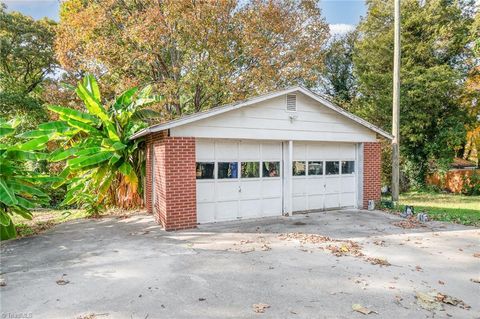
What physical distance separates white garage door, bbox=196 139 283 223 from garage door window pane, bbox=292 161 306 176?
0.49m

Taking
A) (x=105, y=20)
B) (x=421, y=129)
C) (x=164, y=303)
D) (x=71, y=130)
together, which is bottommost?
→ (x=164, y=303)

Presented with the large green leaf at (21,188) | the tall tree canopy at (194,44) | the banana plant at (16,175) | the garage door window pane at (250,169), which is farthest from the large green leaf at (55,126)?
the tall tree canopy at (194,44)

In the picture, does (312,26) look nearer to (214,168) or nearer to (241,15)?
Answer: (241,15)

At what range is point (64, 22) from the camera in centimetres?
1472

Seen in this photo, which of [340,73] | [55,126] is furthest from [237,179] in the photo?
[340,73]

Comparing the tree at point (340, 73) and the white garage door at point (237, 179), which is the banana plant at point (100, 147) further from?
the tree at point (340, 73)

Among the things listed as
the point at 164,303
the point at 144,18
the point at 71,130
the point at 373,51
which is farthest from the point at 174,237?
the point at 373,51

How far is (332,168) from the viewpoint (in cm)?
1080

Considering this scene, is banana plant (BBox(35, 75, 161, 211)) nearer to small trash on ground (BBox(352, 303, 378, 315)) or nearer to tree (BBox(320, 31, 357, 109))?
small trash on ground (BBox(352, 303, 378, 315))

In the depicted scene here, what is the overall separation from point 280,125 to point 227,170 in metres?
2.08

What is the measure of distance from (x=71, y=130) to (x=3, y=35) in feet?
43.3

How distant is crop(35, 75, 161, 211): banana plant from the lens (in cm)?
898

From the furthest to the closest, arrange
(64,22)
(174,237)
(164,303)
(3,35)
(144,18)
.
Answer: (3,35) < (64,22) < (144,18) < (174,237) < (164,303)

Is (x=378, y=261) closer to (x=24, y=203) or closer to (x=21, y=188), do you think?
(x=24, y=203)
